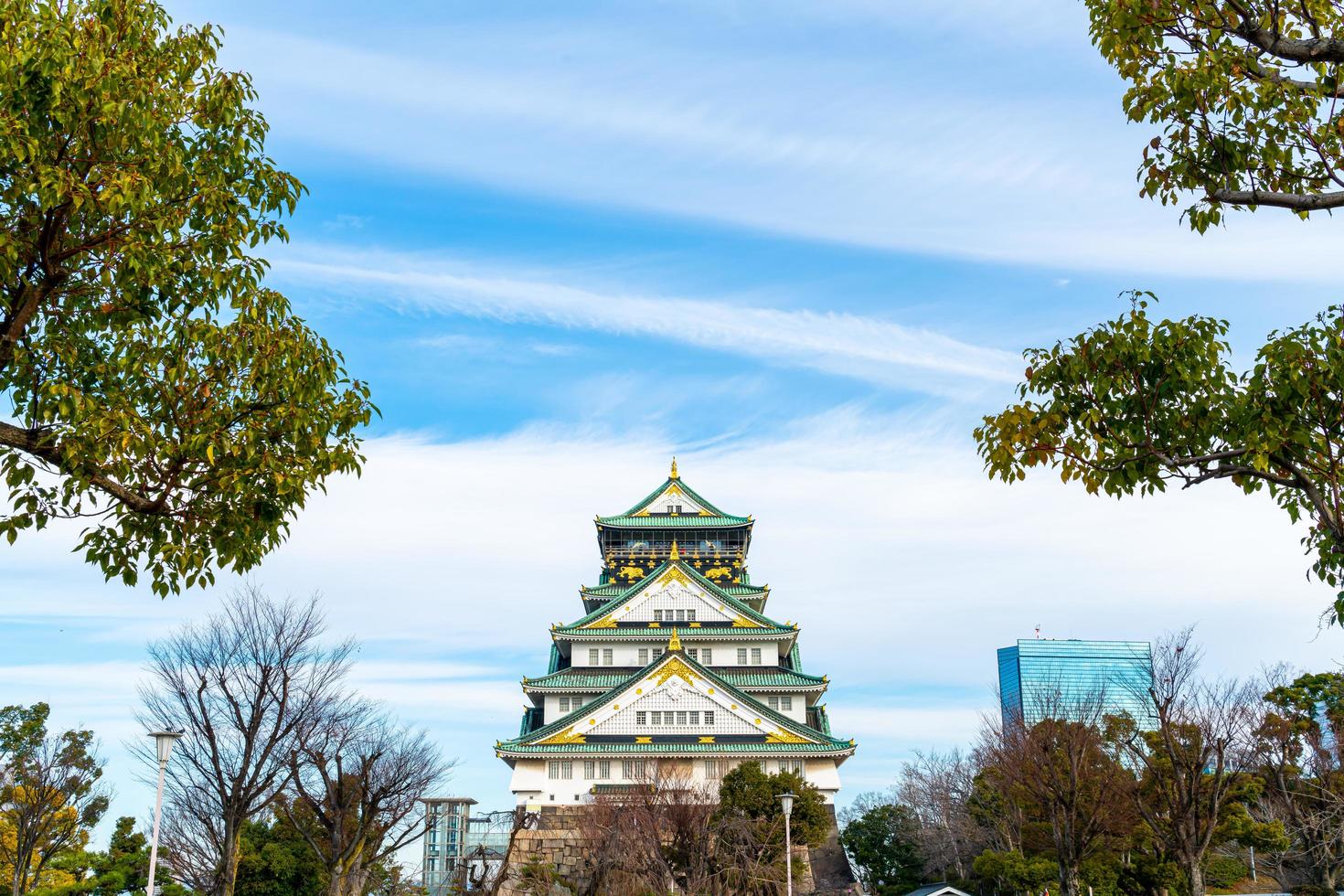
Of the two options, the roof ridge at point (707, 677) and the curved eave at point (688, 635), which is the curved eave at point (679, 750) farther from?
the curved eave at point (688, 635)

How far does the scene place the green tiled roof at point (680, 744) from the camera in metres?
43.6

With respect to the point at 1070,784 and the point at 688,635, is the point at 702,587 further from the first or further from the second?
the point at 1070,784

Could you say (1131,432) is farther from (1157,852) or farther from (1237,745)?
(1237,745)

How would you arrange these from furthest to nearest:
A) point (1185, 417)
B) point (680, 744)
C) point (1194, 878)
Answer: point (680, 744), point (1194, 878), point (1185, 417)

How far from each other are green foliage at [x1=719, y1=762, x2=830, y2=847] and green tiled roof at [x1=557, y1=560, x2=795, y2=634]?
12401 mm

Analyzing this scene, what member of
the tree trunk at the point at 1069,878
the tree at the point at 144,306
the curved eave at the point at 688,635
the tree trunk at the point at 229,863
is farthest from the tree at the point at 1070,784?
the tree at the point at 144,306

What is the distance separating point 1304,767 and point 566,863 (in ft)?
84.4

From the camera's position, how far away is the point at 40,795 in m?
35.8

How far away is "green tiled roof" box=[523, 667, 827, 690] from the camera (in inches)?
1897

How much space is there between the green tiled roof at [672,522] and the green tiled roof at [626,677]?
9.31m

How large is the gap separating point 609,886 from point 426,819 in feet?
24.3

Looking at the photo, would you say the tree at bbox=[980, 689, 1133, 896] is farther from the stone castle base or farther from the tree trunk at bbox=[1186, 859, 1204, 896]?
the stone castle base

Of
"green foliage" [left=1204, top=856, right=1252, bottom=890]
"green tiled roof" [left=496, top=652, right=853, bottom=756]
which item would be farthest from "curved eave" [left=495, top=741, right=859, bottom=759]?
"green foliage" [left=1204, top=856, right=1252, bottom=890]

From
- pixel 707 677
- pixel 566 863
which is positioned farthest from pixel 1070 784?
pixel 707 677
